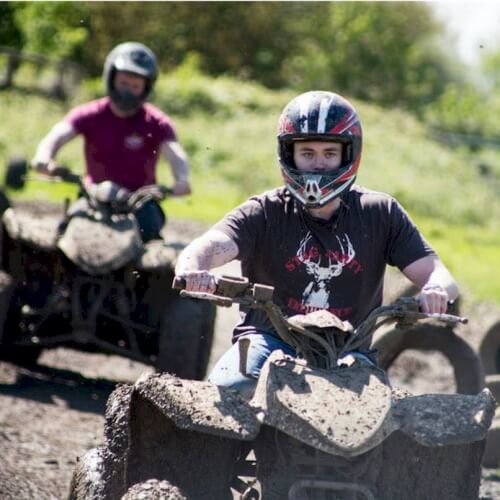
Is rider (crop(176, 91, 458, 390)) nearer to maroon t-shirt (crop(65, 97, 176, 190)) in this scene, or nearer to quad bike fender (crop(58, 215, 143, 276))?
quad bike fender (crop(58, 215, 143, 276))

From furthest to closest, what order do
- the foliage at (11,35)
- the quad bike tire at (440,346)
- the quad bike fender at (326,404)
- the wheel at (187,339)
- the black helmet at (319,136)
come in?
1. the foliage at (11,35)
2. the wheel at (187,339)
3. the quad bike tire at (440,346)
4. the black helmet at (319,136)
5. the quad bike fender at (326,404)

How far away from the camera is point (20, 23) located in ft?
106

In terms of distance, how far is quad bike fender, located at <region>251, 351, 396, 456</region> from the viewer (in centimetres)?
444

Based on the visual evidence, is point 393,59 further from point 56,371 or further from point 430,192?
point 56,371

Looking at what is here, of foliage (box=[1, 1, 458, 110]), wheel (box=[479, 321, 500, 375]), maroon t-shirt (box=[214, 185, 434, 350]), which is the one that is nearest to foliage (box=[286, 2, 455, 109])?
foliage (box=[1, 1, 458, 110])

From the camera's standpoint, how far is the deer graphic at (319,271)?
215 inches

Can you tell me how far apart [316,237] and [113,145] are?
4609 millimetres

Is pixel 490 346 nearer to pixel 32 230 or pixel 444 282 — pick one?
pixel 32 230

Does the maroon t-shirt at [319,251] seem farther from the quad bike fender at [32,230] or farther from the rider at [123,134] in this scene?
the rider at [123,134]

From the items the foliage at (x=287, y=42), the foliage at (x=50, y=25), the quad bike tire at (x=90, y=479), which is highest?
the foliage at (x=287, y=42)

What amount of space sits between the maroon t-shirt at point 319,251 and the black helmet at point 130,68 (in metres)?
4.45

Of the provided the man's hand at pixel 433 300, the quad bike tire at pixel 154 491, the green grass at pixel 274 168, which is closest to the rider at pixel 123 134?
the man's hand at pixel 433 300

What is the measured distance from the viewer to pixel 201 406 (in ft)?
15.3

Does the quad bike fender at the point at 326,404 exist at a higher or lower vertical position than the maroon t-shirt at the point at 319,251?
lower
